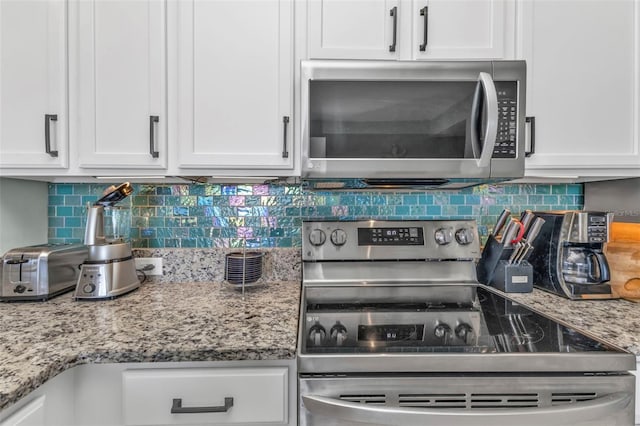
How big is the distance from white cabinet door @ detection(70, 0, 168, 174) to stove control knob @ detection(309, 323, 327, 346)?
2.67 ft

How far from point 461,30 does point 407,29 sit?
0.66 ft

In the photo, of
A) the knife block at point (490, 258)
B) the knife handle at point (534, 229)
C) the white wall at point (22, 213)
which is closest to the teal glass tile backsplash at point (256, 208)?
the white wall at point (22, 213)

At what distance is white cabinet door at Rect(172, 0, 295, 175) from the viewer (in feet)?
3.96

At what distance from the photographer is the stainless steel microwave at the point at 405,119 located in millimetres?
1133

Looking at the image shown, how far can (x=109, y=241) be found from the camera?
4.13 feet

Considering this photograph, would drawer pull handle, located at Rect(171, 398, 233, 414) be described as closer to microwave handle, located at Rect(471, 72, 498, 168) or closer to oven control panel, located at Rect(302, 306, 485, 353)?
oven control panel, located at Rect(302, 306, 485, 353)

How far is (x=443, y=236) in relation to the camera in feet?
4.75

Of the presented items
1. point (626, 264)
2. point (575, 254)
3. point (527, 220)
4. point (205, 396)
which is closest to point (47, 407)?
point (205, 396)

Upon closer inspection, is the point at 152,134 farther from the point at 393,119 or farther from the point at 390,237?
the point at 390,237

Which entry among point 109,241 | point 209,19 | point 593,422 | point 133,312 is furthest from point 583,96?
point 109,241

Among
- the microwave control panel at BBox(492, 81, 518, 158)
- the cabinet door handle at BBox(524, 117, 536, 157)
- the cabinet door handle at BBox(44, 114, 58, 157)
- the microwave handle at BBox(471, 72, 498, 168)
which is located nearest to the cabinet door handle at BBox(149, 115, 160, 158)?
the cabinet door handle at BBox(44, 114, 58, 157)

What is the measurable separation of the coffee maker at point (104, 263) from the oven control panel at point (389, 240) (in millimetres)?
685

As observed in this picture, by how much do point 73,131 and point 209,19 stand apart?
63 cm

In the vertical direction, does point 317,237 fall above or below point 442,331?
above
